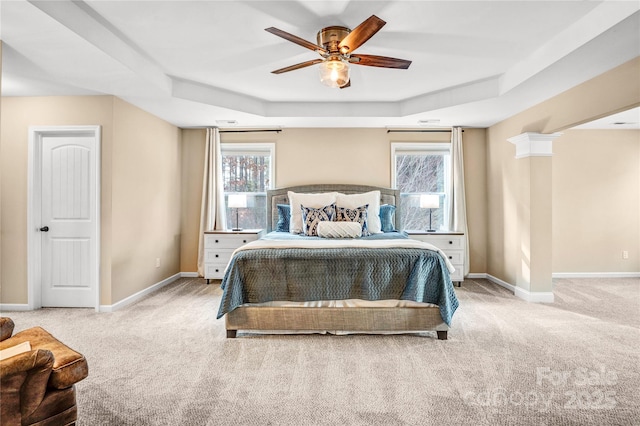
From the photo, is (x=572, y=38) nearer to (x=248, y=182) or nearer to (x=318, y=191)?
(x=318, y=191)

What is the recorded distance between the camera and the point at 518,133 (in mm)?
4609

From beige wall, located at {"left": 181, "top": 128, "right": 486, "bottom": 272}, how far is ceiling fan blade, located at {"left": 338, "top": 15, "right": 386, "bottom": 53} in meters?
2.93

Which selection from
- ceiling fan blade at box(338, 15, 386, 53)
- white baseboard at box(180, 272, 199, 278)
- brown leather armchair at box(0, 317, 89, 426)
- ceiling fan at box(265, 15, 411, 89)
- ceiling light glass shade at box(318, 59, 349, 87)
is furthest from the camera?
white baseboard at box(180, 272, 199, 278)

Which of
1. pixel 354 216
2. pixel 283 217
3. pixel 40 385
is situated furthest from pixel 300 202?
pixel 40 385

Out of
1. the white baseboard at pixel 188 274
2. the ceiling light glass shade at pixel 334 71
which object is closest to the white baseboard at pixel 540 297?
the ceiling light glass shade at pixel 334 71

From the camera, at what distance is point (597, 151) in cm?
555

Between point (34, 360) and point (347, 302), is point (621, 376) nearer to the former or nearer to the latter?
point (347, 302)

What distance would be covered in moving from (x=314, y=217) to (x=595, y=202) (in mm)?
4476

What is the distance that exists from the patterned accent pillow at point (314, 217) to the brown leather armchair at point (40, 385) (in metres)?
3.01

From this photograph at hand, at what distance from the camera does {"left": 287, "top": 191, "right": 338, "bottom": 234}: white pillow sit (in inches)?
189

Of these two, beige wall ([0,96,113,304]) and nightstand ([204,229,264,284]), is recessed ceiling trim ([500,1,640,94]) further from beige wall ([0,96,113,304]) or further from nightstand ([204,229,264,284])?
beige wall ([0,96,113,304])

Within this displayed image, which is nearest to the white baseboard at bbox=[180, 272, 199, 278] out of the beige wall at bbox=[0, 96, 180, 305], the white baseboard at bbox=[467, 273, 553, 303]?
the beige wall at bbox=[0, 96, 180, 305]

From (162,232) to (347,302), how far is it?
A: 3194 millimetres

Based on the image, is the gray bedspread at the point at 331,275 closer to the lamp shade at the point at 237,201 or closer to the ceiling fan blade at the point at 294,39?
the ceiling fan blade at the point at 294,39
